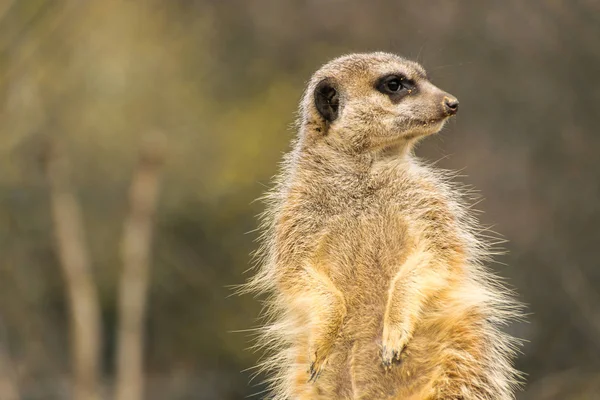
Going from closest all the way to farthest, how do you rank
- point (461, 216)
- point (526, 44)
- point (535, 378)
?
point (461, 216) → point (535, 378) → point (526, 44)

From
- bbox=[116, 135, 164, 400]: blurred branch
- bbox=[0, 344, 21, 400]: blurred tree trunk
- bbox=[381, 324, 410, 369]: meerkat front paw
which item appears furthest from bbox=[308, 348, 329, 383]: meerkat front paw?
bbox=[0, 344, 21, 400]: blurred tree trunk

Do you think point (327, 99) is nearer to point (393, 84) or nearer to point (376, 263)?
point (393, 84)

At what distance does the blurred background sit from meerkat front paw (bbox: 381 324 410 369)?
2649 millimetres

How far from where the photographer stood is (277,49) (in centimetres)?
1023

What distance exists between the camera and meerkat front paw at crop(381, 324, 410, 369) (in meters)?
3.59

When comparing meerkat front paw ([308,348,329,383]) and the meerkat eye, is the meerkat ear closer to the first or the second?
the meerkat eye

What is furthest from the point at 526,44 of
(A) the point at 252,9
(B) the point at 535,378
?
(A) the point at 252,9

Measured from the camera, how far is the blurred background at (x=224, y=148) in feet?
24.3

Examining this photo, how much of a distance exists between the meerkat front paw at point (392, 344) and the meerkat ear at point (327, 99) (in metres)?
1.02

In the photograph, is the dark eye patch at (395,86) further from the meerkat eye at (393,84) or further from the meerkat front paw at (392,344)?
the meerkat front paw at (392,344)

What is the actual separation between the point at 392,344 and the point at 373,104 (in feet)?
3.43

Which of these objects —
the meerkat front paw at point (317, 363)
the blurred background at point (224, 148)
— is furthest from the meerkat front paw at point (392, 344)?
the blurred background at point (224, 148)

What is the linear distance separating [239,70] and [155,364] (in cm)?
325

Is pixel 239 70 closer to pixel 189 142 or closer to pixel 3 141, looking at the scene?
pixel 189 142
